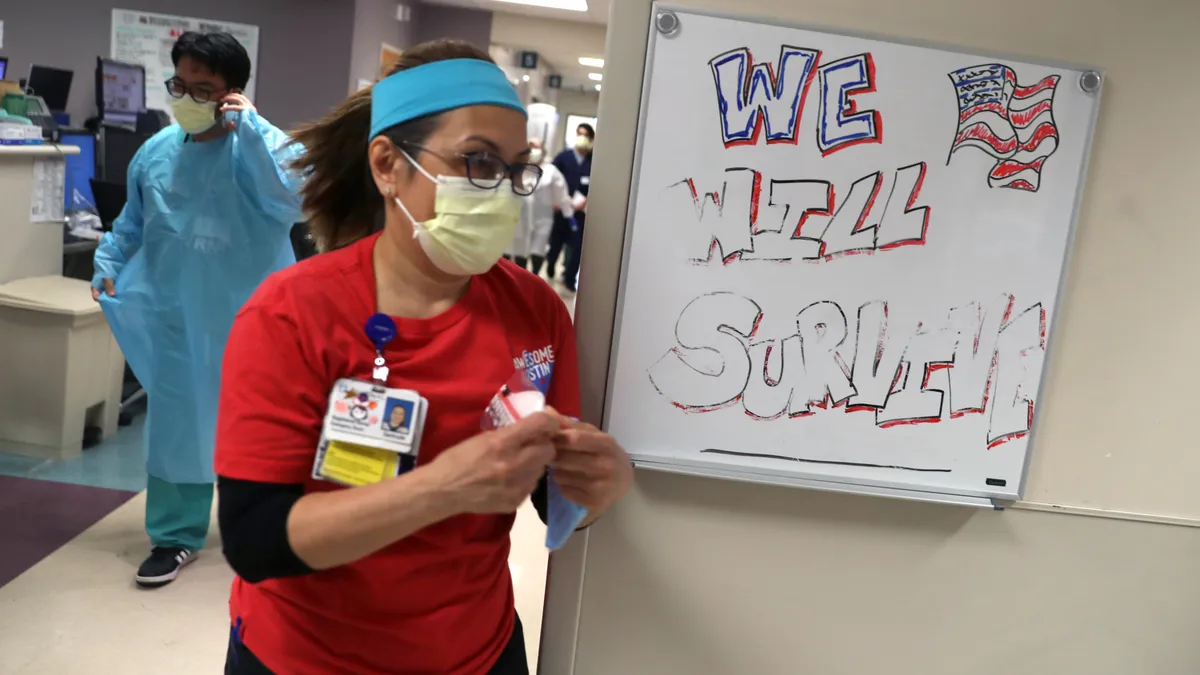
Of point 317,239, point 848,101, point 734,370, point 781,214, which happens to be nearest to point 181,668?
point 317,239

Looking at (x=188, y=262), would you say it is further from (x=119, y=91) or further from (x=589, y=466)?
(x=119, y=91)

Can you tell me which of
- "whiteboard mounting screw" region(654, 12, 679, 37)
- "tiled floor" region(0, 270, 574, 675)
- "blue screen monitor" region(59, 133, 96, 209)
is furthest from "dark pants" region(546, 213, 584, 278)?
"whiteboard mounting screw" region(654, 12, 679, 37)

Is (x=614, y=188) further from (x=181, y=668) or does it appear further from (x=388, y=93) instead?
(x=181, y=668)

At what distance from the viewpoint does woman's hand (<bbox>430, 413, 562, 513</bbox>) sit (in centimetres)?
87

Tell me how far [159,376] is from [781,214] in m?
1.93

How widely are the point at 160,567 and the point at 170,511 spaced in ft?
0.53

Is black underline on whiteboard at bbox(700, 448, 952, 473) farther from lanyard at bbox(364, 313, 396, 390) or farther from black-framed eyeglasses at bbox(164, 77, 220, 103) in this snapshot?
black-framed eyeglasses at bbox(164, 77, 220, 103)

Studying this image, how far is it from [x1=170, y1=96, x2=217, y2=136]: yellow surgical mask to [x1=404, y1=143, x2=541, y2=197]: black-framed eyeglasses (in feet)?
5.14

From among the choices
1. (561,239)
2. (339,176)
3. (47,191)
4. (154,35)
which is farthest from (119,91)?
(339,176)

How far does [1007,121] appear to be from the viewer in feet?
4.23

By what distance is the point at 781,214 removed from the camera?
1284 millimetres

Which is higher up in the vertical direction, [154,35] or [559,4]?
[559,4]

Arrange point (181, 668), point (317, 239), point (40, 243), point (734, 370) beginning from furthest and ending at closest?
point (40, 243) < point (181, 668) < point (734, 370) < point (317, 239)

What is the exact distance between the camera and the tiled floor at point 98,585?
213 cm
